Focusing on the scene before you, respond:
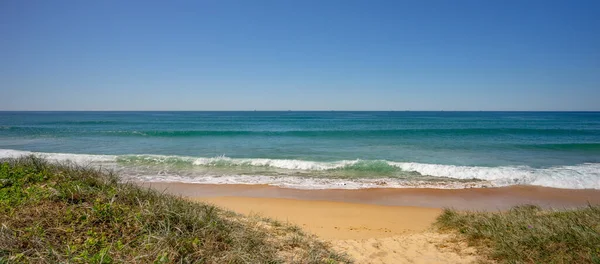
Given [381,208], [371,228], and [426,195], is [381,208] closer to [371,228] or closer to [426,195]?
[371,228]

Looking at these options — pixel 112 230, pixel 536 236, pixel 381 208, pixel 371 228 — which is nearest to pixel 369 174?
pixel 381 208

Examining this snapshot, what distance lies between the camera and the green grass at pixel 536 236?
12.0 feet

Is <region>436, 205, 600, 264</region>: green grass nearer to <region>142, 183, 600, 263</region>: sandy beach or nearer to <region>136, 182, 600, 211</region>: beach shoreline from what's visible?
<region>142, 183, 600, 263</region>: sandy beach

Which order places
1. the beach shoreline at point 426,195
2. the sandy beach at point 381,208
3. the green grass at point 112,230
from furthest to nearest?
the beach shoreline at point 426,195 → the sandy beach at point 381,208 → the green grass at point 112,230

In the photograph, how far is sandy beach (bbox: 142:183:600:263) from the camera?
476cm

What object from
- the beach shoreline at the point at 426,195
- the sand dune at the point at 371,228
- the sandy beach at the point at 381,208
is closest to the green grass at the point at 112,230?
the sandy beach at the point at 381,208

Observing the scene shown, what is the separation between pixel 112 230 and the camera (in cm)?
313

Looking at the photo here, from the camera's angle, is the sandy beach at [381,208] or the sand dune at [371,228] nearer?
the sand dune at [371,228]

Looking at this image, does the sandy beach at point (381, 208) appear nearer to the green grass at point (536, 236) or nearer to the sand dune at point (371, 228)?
the sand dune at point (371, 228)

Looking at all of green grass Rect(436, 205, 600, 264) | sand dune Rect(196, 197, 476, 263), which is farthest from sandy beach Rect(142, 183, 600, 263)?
green grass Rect(436, 205, 600, 264)

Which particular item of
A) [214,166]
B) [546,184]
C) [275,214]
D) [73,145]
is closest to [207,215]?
[275,214]

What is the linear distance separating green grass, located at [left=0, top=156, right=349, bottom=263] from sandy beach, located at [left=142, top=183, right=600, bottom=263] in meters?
0.82

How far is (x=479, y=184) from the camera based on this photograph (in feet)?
36.4

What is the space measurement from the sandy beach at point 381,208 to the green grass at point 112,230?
0.82 meters
